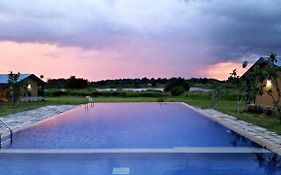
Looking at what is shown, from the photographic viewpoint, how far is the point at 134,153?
8156mm

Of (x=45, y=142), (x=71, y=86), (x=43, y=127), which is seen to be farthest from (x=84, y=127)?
(x=71, y=86)

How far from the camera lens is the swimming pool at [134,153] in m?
6.81

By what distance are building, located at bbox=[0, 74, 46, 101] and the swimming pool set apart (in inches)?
736

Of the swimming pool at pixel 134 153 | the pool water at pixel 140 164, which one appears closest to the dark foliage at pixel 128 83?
the swimming pool at pixel 134 153

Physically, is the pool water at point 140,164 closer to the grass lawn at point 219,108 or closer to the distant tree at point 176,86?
the grass lawn at point 219,108

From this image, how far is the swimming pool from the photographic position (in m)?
6.81

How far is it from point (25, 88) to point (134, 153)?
80.6 ft

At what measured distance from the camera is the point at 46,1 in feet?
58.2

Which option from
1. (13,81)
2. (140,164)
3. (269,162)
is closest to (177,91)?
(13,81)

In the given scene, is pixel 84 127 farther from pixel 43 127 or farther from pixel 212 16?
pixel 212 16

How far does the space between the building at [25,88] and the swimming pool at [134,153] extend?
736 inches

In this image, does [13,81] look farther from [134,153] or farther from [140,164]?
[140,164]

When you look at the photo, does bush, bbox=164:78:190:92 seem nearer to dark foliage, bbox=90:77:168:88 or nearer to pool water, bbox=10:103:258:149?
dark foliage, bbox=90:77:168:88

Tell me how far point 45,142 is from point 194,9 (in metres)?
10.3
